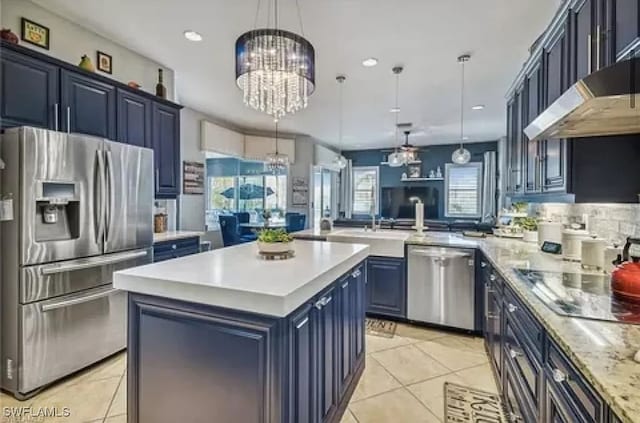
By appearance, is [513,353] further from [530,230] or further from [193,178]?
[193,178]

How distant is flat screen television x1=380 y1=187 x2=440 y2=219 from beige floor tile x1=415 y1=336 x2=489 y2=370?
20.3 ft

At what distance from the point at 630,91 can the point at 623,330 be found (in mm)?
831

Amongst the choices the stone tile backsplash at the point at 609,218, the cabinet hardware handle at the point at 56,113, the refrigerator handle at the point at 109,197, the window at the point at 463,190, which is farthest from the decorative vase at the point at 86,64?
the window at the point at 463,190

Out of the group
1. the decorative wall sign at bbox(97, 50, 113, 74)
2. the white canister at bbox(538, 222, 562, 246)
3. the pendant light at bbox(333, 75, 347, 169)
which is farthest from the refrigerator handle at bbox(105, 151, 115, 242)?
the white canister at bbox(538, 222, 562, 246)

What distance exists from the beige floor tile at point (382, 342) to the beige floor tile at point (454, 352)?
0.45 feet

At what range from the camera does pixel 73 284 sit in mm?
2490

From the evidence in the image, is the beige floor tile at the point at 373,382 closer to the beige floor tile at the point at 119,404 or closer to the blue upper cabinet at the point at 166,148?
the beige floor tile at the point at 119,404

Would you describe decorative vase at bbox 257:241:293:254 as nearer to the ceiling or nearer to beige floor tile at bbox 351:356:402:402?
beige floor tile at bbox 351:356:402:402

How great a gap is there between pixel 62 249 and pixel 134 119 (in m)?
1.56

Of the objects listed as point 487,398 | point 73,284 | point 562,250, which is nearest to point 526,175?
point 562,250

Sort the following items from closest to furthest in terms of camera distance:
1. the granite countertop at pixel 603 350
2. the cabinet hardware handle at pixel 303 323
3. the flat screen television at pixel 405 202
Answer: the granite countertop at pixel 603 350 < the cabinet hardware handle at pixel 303 323 < the flat screen television at pixel 405 202

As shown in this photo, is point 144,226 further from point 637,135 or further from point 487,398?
point 637,135

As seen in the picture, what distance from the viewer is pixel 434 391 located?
7.86 feet

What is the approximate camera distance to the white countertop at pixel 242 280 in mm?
1306
